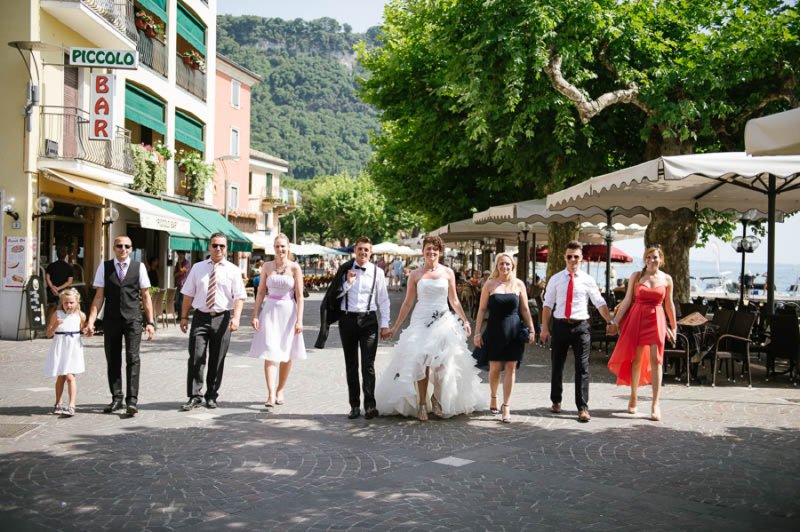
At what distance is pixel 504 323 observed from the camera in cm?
809

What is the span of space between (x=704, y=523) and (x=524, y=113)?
11758 mm

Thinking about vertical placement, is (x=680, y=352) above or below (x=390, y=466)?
above

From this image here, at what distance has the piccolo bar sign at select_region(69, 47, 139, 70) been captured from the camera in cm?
1642

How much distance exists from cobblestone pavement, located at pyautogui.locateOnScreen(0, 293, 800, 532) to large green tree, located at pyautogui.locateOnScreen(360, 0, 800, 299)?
7171 mm

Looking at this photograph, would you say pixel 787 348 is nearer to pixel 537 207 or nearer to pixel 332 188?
pixel 537 207

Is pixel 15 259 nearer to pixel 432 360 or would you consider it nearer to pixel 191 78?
pixel 432 360

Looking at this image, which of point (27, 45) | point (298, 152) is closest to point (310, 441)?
point (27, 45)

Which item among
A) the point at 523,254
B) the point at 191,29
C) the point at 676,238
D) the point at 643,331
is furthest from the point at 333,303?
the point at 191,29

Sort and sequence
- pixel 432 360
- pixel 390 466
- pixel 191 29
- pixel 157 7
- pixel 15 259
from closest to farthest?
pixel 390 466
pixel 432 360
pixel 15 259
pixel 157 7
pixel 191 29

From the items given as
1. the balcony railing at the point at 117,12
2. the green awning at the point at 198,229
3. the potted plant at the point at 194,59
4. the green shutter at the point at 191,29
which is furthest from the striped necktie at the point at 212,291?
the potted plant at the point at 194,59

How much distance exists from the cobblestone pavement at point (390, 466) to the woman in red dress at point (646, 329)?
0.49 metres

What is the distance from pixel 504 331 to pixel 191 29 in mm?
24305

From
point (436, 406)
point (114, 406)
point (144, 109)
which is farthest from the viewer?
point (144, 109)

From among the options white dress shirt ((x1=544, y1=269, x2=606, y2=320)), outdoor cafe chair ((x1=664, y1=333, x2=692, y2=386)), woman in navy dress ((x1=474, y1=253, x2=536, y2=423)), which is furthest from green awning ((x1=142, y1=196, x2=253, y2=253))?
white dress shirt ((x1=544, y1=269, x2=606, y2=320))
